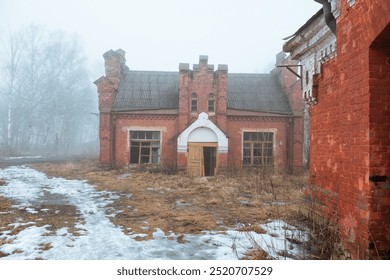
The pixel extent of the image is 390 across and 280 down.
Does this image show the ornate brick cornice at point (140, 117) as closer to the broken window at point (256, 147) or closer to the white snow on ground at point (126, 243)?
the broken window at point (256, 147)

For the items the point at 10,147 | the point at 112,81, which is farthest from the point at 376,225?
the point at 10,147

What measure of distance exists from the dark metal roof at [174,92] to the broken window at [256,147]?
1416 mm

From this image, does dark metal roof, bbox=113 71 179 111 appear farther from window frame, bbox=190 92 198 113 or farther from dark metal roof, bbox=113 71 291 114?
window frame, bbox=190 92 198 113

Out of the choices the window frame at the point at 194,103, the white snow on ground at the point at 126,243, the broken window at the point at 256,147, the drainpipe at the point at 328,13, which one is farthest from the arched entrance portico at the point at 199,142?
the drainpipe at the point at 328,13

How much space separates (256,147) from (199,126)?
3.53 meters

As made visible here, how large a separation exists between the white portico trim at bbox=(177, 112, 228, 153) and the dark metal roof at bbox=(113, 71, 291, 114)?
1575 mm

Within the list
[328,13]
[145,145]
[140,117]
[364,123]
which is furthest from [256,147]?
[364,123]

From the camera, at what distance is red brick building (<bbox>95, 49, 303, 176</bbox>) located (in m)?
15.6

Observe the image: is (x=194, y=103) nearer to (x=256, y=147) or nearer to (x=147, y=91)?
(x=147, y=91)

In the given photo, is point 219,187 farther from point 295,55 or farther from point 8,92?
point 8,92

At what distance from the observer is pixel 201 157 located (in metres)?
15.4

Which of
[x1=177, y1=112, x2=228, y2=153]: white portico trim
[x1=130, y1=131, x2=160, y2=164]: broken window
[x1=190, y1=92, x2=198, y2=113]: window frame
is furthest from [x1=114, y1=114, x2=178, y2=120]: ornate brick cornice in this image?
[x1=177, y1=112, x2=228, y2=153]: white portico trim

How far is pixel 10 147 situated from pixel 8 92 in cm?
1033

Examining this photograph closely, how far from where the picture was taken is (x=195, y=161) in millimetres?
15398
